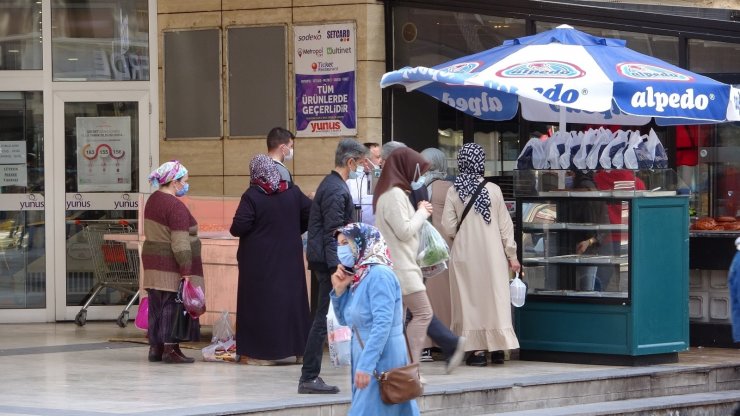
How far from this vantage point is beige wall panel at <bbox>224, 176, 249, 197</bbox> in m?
14.7

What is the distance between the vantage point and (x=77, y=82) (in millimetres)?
15195

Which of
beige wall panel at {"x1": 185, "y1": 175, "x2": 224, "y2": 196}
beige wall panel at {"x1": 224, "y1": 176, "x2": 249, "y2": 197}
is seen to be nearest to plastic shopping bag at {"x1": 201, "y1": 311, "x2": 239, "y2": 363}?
beige wall panel at {"x1": 224, "y1": 176, "x2": 249, "y2": 197}

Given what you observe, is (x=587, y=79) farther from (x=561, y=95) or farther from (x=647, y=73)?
(x=647, y=73)

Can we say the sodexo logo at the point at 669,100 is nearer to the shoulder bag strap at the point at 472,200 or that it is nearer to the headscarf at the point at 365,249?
the shoulder bag strap at the point at 472,200

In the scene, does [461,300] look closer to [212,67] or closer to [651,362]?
[651,362]

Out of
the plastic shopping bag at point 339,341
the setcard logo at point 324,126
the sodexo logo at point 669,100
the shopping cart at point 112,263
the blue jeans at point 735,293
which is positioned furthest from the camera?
the shopping cart at point 112,263

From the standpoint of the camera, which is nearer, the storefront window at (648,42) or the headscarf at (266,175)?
the headscarf at (266,175)

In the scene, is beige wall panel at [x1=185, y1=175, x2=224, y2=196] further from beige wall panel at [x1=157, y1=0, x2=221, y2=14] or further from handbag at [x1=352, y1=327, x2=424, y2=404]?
handbag at [x1=352, y1=327, x2=424, y2=404]

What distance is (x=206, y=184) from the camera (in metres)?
14.9

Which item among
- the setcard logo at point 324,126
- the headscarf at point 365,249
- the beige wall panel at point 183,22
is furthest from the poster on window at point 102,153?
the headscarf at point 365,249

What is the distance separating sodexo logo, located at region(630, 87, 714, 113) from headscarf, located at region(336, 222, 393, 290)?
14.9 feet

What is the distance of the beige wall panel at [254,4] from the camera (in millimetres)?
14547

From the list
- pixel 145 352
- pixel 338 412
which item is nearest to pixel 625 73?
pixel 338 412

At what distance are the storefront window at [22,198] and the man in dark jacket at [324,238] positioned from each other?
20.3 feet
